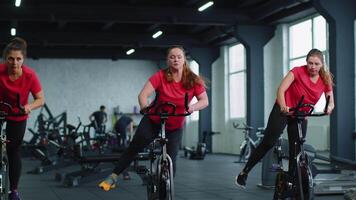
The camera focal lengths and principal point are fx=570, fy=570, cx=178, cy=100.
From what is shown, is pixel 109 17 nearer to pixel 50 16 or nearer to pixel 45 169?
pixel 50 16

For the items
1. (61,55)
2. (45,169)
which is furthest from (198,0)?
(61,55)

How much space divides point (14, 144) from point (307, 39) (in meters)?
11.6

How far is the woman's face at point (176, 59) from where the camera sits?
4516 millimetres

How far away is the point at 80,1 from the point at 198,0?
3.13 m

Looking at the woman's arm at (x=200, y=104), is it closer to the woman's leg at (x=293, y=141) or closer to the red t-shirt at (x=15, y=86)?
the woman's leg at (x=293, y=141)

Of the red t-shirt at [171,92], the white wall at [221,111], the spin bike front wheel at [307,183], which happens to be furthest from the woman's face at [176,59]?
the white wall at [221,111]

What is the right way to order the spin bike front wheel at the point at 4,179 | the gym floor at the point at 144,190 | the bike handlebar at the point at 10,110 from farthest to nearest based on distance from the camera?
1. the gym floor at the point at 144,190
2. the spin bike front wheel at the point at 4,179
3. the bike handlebar at the point at 10,110

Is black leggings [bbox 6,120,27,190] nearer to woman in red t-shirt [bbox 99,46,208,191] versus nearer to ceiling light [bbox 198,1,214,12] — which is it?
woman in red t-shirt [bbox 99,46,208,191]

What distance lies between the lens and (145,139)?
14.8 feet

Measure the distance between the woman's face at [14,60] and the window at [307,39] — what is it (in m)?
9.93

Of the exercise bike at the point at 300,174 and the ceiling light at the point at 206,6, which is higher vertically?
the ceiling light at the point at 206,6

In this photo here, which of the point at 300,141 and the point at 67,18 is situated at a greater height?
the point at 67,18

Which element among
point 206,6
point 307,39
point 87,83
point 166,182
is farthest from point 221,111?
point 166,182

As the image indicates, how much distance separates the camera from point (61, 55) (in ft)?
77.2
